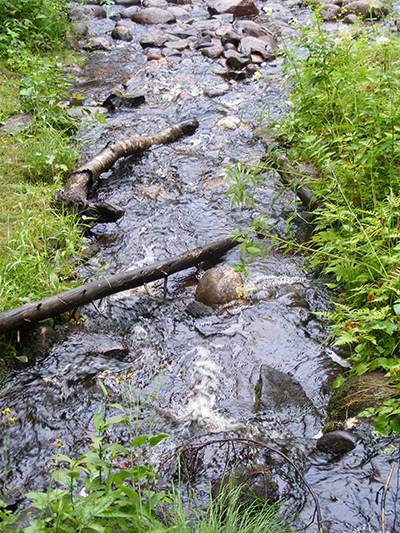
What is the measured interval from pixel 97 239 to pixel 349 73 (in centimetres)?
336

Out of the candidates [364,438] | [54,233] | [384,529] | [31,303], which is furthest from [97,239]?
[384,529]

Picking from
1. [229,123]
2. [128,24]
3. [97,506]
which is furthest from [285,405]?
[128,24]

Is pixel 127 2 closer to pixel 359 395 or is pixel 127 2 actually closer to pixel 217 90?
pixel 217 90

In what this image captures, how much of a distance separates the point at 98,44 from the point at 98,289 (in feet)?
32.3

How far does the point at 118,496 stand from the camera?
1807 mm

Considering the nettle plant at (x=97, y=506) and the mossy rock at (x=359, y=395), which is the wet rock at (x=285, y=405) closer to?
the mossy rock at (x=359, y=395)

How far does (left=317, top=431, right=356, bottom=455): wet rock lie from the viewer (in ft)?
8.56

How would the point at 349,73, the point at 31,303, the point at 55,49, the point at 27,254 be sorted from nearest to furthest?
the point at 31,303 → the point at 27,254 → the point at 349,73 → the point at 55,49

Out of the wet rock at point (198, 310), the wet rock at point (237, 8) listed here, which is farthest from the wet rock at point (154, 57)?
the wet rock at point (198, 310)

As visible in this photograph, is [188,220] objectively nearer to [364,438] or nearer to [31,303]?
[31,303]

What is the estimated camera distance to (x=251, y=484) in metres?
2.39

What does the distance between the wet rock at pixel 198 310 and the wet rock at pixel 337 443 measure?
5.63 feet

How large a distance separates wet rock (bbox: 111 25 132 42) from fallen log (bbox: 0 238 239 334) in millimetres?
9996

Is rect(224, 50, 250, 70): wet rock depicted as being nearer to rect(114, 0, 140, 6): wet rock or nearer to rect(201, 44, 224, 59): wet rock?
rect(201, 44, 224, 59): wet rock
